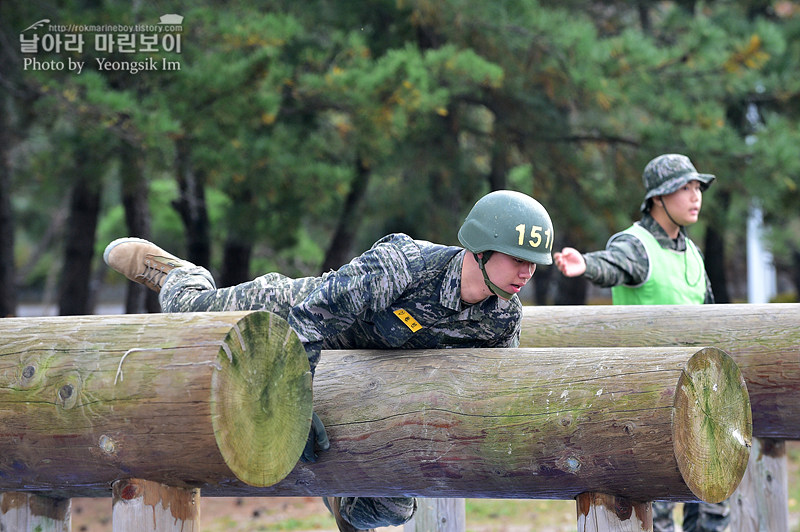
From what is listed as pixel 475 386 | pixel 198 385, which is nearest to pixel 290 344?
pixel 198 385

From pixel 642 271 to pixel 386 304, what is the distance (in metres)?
2.18

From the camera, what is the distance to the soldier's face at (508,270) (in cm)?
318

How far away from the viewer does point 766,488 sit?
16.9 ft

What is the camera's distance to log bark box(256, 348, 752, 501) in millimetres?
2756

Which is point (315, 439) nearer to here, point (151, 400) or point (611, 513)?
point (151, 400)

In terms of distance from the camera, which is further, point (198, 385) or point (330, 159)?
point (330, 159)

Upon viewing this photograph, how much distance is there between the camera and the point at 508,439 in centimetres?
292

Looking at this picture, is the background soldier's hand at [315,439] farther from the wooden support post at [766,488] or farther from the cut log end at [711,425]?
the wooden support post at [766,488]

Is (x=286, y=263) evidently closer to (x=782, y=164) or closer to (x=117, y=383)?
(x=782, y=164)

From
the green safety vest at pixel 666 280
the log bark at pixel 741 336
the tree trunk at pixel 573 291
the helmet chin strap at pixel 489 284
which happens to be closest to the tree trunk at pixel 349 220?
the tree trunk at pixel 573 291

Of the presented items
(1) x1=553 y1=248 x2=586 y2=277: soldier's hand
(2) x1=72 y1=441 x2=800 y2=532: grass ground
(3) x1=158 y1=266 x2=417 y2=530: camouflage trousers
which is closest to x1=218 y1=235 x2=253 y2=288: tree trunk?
(2) x1=72 y1=441 x2=800 y2=532: grass ground

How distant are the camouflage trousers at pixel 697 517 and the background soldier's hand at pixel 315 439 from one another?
105 inches

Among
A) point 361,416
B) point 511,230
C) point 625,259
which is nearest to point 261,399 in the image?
point 361,416

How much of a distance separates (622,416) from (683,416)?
17 centimetres
